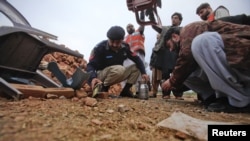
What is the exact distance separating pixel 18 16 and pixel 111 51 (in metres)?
1.35

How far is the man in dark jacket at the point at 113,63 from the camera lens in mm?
3139

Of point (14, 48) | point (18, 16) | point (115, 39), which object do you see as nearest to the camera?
point (14, 48)

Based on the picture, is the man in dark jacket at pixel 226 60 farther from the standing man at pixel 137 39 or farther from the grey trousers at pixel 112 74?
the standing man at pixel 137 39

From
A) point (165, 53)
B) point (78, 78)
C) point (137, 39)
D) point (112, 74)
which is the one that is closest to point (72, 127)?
point (78, 78)

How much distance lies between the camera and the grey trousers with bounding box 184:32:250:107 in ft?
6.55

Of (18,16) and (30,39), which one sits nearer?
(30,39)

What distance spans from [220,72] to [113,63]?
1.71m

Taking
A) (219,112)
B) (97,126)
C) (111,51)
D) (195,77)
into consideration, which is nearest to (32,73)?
(111,51)

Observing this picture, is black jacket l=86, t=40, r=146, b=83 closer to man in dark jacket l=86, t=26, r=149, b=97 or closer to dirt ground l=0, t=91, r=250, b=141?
man in dark jacket l=86, t=26, r=149, b=97

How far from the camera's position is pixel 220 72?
2029 millimetres

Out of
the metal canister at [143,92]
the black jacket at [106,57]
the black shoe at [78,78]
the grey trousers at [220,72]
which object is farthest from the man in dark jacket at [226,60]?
the black jacket at [106,57]

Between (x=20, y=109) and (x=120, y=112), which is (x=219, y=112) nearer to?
(x=120, y=112)

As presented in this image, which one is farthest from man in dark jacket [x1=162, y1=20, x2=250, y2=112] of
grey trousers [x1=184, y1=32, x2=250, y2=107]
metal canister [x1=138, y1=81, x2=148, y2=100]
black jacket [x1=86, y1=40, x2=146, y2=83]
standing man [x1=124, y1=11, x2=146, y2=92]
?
standing man [x1=124, y1=11, x2=146, y2=92]

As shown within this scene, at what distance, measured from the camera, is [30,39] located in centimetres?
234
